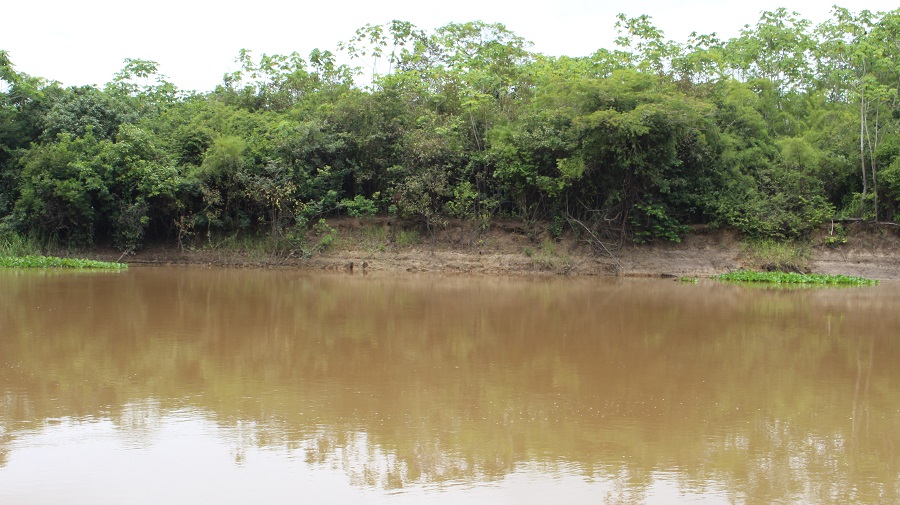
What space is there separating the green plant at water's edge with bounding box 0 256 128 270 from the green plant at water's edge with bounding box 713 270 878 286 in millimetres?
17092

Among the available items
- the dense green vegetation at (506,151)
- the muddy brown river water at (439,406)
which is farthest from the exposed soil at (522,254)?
the muddy brown river water at (439,406)

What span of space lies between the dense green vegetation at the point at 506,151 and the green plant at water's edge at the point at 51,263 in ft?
6.27

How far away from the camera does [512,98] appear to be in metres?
27.3

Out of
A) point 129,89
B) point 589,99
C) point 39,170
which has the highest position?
point 129,89

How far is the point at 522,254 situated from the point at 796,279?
7541 millimetres

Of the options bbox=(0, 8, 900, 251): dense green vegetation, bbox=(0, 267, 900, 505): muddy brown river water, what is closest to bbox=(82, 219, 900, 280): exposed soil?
bbox=(0, 8, 900, 251): dense green vegetation

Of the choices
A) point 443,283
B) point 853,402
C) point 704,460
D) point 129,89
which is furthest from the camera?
point 129,89

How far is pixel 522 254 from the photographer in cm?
2384

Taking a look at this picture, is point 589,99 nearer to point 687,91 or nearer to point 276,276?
point 687,91

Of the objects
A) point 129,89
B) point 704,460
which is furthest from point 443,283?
point 129,89

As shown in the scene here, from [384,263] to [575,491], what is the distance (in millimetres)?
19092

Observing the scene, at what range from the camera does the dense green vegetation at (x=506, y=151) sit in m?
23.0

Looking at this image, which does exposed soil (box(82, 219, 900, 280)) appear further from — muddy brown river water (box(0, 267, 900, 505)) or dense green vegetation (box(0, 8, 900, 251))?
muddy brown river water (box(0, 267, 900, 505))

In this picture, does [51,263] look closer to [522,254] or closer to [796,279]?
[522,254]
